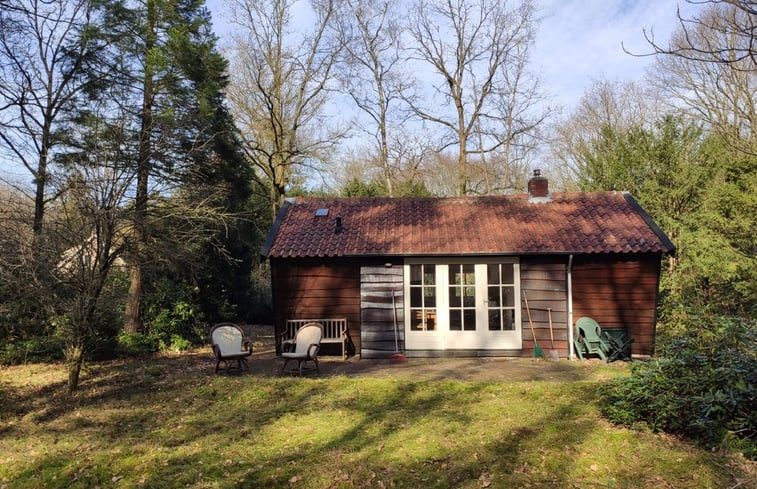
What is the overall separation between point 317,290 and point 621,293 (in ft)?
21.4

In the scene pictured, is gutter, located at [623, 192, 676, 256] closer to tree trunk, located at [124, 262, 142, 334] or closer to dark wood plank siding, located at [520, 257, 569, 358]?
dark wood plank siding, located at [520, 257, 569, 358]

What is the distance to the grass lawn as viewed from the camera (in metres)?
4.28

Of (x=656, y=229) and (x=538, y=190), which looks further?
(x=538, y=190)

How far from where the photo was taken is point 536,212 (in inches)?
458

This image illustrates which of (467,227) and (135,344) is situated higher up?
(467,227)

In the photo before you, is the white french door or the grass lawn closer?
the grass lawn

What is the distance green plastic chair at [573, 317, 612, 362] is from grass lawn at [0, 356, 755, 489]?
2082mm

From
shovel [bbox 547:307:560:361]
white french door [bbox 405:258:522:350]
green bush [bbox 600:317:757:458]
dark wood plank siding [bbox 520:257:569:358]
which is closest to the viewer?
green bush [bbox 600:317:757:458]

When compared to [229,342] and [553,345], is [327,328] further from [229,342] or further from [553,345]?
[553,345]

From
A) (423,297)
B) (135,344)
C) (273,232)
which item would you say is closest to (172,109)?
(273,232)

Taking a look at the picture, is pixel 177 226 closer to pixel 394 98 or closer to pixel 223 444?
pixel 223 444

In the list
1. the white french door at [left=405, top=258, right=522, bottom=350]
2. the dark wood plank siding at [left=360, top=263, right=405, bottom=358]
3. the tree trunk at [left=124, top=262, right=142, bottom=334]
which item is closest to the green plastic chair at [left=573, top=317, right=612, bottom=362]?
the white french door at [left=405, top=258, right=522, bottom=350]

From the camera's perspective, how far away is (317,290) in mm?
10500

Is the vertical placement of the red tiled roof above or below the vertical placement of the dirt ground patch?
above
